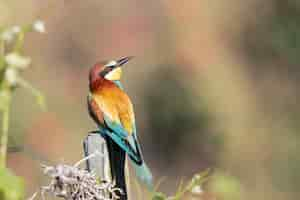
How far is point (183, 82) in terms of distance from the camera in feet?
32.4

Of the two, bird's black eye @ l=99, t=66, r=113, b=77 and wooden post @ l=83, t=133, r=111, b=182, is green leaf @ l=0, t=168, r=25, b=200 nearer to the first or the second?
wooden post @ l=83, t=133, r=111, b=182

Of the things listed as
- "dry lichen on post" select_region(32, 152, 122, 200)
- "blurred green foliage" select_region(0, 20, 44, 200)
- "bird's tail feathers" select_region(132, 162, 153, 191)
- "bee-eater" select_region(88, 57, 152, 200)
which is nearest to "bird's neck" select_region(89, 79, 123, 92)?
"bee-eater" select_region(88, 57, 152, 200)

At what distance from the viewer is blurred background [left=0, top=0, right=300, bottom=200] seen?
8938 millimetres

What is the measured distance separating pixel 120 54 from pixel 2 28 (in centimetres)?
847

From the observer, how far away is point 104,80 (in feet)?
11.8

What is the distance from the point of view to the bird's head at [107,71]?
3668 millimetres

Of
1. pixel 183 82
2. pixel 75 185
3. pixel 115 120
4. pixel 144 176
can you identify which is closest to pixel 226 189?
pixel 144 176

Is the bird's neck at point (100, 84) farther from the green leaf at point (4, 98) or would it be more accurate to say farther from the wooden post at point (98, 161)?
the green leaf at point (4, 98)

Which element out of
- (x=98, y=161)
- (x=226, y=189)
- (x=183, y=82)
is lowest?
(x=226, y=189)

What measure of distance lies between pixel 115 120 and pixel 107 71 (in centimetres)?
41

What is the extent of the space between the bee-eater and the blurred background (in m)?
4.54

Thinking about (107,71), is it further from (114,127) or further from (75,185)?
(75,185)

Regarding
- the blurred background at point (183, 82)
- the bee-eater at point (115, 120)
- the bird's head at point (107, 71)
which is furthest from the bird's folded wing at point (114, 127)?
the blurred background at point (183, 82)

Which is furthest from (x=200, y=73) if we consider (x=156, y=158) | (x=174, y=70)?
(x=156, y=158)
